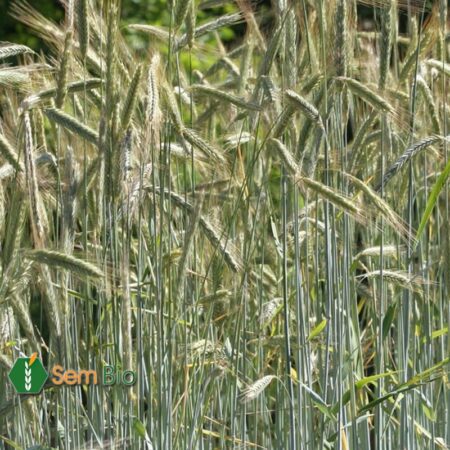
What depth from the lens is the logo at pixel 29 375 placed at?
7.35ft

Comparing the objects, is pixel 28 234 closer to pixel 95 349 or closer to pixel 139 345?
pixel 95 349

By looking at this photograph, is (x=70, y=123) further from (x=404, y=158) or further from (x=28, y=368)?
(x=404, y=158)

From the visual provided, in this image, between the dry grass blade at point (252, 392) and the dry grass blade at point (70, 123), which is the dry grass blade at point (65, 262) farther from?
the dry grass blade at point (252, 392)

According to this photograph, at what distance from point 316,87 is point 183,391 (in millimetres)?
766

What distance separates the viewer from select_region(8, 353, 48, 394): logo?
2240mm

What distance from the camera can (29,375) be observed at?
2277 millimetres

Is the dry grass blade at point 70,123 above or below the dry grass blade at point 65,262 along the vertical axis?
above

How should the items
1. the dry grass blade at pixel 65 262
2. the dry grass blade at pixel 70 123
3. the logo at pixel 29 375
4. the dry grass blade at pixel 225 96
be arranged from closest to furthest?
1. the dry grass blade at pixel 65 262
2. the dry grass blade at pixel 70 123
3. the dry grass blade at pixel 225 96
4. the logo at pixel 29 375

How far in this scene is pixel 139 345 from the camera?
207cm

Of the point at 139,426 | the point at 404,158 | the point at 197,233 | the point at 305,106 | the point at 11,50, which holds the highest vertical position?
the point at 11,50

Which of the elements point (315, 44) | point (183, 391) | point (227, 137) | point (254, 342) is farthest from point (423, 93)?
point (183, 391)

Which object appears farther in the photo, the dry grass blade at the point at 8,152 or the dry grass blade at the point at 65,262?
the dry grass blade at the point at 8,152

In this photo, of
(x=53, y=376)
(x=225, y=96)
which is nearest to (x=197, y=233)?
(x=225, y=96)

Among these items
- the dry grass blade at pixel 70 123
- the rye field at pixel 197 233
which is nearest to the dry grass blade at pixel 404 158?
the rye field at pixel 197 233
